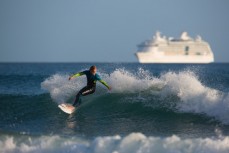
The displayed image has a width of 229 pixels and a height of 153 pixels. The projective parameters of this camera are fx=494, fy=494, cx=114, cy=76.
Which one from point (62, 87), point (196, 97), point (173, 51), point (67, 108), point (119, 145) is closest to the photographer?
point (119, 145)

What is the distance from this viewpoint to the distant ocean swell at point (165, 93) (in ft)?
49.1

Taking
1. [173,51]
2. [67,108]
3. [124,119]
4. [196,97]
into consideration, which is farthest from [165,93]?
[173,51]

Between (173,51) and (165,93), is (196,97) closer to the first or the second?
(165,93)

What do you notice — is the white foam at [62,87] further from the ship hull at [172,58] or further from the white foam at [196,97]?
the ship hull at [172,58]

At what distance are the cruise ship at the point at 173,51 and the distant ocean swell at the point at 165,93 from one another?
7892cm

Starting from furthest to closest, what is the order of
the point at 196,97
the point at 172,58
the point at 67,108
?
the point at 172,58
the point at 67,108
the point at 196,97

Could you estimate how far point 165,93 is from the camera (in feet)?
55.5

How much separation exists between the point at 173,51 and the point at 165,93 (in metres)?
86.1

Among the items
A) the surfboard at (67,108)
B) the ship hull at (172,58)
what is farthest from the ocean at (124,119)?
the ship hull at (172,58)

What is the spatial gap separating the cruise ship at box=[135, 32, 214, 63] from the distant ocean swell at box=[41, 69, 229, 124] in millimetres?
78921

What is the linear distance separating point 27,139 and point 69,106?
9.57ft

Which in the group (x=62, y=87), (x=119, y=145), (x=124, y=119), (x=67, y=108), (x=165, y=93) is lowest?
(x=119, y=145)

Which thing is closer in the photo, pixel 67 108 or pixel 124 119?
pixel 124 119

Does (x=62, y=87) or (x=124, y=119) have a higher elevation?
(x=62, y=87)
